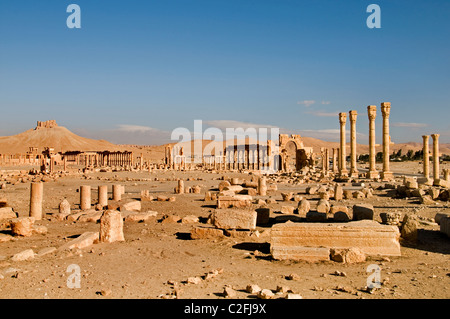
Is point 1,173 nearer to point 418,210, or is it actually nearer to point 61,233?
point 61,233

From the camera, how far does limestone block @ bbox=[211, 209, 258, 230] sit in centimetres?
1027

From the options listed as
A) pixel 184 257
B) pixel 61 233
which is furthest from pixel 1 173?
pixel 184 257

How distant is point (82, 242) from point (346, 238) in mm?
6140

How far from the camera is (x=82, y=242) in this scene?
8820 mm

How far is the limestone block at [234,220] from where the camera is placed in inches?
404

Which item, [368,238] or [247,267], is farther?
[368,238]

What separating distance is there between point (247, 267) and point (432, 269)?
11.6 feet

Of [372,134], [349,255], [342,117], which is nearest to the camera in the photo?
[349,255]

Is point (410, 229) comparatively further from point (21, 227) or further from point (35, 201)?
point (35, 201)

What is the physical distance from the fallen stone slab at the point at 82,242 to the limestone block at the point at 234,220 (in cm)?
318

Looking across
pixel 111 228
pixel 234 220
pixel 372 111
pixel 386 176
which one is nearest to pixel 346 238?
pixel 234 220

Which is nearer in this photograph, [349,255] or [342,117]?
[349,255]

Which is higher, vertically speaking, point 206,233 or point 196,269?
point 206,233
